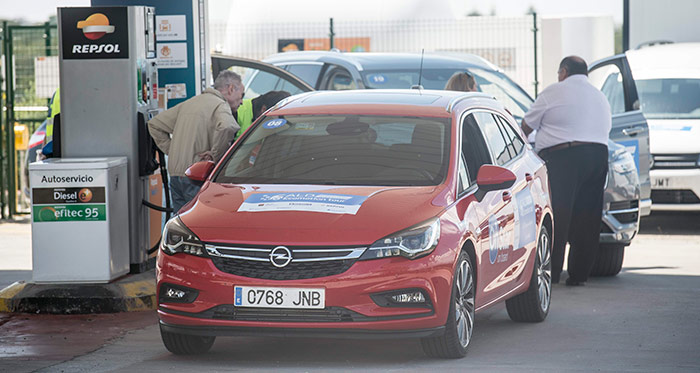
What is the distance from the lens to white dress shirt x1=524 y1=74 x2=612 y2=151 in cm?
1118

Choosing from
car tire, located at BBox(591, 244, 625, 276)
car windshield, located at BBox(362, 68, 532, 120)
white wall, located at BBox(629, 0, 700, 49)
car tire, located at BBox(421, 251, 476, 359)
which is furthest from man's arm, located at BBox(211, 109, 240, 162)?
white wall, located at BBox(629, 0, 700, 49)

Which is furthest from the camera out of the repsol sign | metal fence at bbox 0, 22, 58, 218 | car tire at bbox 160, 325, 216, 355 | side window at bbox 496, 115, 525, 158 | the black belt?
metal fence at bbox 0, 22, 58, 218

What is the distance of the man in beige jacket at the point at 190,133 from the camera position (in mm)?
10531

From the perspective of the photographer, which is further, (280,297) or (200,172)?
(200,172)

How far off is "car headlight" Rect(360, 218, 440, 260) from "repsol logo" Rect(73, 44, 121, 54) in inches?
154

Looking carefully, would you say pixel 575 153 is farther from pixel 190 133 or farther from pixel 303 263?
pixel 303 263

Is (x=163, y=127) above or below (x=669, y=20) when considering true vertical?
below

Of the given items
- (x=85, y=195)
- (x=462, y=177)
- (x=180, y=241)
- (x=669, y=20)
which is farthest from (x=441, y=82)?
(x=180, y=241)

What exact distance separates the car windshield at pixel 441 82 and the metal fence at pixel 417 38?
6507mm

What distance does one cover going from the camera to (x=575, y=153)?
11.1 metres

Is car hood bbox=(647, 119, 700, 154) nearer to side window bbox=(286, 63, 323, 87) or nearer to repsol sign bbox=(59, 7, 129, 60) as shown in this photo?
side window bbox=(286, 63, 323, 87)

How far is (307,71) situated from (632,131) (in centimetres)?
451

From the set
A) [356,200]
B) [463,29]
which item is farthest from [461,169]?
[463,29]

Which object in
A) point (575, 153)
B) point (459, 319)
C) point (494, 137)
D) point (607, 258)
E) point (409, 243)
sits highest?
point (494, 137)
